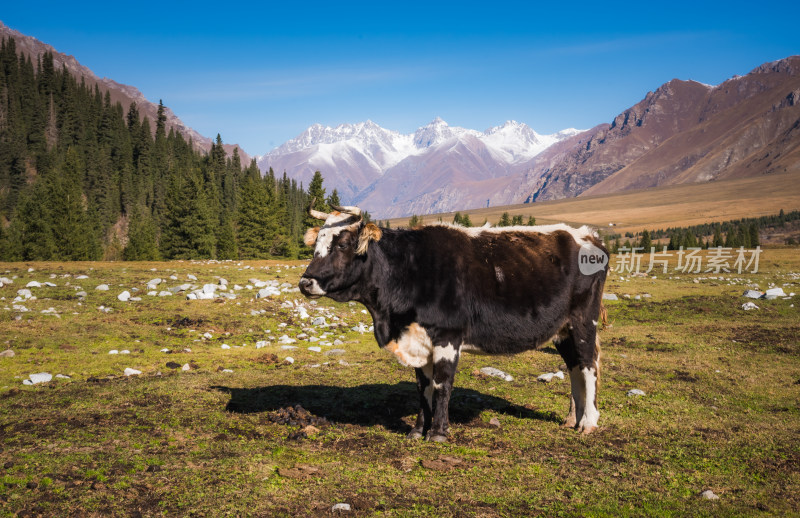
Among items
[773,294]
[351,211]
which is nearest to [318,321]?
[351,211]

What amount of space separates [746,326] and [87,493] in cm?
2112

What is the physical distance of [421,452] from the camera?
7742 millimetres

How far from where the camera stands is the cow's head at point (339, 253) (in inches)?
323

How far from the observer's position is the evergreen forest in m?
54.5

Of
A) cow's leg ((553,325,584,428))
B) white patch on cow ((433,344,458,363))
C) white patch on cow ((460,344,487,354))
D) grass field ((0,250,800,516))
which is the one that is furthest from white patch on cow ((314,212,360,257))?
cow's leg ((553,325,584,428))

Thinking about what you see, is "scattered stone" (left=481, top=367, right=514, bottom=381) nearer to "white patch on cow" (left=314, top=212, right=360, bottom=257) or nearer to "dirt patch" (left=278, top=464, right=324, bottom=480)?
"white patch on cow" (left=314, top=212, right=360, bottom=257)

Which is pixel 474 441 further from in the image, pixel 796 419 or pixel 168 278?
pixel 168 278

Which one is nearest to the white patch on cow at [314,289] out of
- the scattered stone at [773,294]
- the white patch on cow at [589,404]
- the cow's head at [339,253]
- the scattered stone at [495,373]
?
the cow's head at [339,253]

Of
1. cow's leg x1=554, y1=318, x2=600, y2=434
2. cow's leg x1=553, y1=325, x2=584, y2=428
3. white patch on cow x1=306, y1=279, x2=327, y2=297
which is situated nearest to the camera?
white patch on cow x1=306, y1=279, x2=327, y2=297

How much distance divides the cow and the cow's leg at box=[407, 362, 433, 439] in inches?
0.7

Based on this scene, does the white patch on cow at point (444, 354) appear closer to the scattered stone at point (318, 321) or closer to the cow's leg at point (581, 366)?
the cow's leg at point (581, 366)

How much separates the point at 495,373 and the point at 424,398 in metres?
4.75

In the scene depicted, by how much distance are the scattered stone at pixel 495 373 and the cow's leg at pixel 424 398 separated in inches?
174

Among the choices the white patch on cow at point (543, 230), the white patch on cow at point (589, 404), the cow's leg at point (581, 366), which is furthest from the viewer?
the white patch on cow at point (543, 230)
